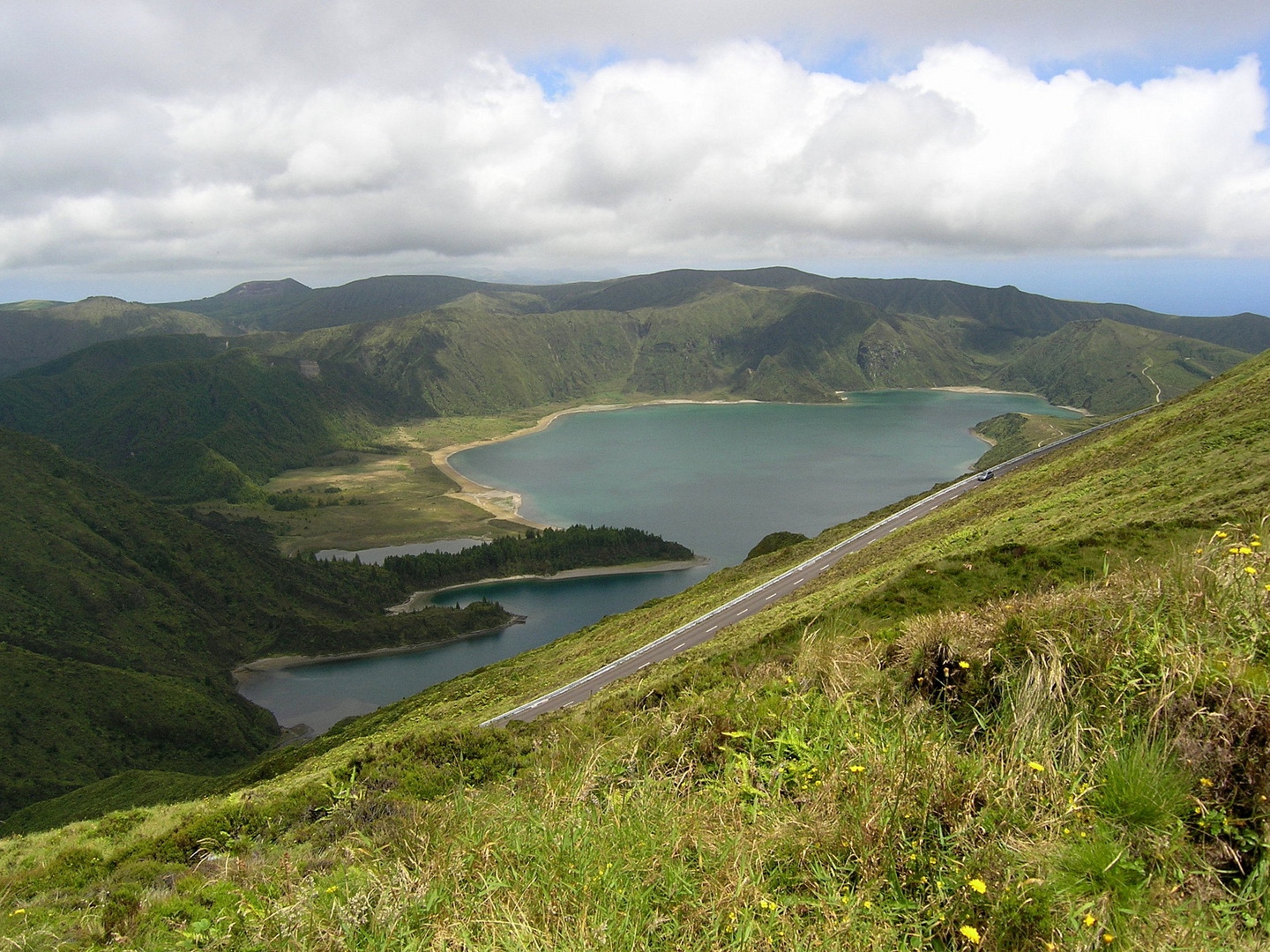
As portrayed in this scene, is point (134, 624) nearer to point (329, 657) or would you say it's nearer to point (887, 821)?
point (329, 657)

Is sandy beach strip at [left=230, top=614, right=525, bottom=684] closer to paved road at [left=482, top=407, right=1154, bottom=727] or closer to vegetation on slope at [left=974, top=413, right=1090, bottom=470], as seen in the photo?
paved road at [left=482, top=407, right=1154, bottom=727]

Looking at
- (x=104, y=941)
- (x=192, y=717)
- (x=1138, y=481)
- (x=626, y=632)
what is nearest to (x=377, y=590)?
(x=192, y=717)

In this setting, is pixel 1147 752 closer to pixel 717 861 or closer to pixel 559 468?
pixel 717 861

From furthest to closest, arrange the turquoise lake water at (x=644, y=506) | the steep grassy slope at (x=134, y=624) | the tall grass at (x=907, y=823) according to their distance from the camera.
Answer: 1. the turquoise lake water at (x=644, y=506)
2. the steep grassy slope at (x=134, y=624)
3. the tall grass at (x=907, y=823)

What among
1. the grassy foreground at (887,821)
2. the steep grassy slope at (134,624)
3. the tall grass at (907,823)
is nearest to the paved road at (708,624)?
the grassy foreground at (887,821)

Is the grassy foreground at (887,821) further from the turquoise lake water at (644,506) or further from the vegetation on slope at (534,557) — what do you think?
the vegetation on slope at (534,557)

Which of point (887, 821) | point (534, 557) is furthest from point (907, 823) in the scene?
point (534, 557)
